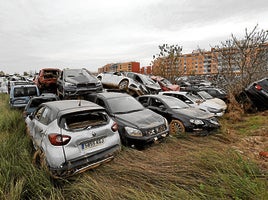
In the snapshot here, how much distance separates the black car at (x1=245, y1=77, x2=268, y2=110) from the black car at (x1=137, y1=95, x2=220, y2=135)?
14.3 feet

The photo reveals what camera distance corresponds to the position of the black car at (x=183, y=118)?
4929 millimetres

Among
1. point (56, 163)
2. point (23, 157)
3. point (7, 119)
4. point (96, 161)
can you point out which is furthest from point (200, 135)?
point (7, 119)

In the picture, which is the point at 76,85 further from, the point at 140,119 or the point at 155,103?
the point at 140,119

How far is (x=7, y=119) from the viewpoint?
5.98 m

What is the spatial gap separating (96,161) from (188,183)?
66.3 inches

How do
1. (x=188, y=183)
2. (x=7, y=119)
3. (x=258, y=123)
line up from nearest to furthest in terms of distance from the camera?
(x=188, y=183), (x=7, y=119), (x=258, y=123)

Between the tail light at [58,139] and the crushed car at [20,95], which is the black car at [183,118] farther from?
the crushed car at [20,95]

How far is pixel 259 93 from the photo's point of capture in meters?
7.82

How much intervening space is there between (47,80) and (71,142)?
329 inches

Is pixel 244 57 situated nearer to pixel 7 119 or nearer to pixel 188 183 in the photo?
pixel 188 183

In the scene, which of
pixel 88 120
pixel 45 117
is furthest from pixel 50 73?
pixel 88 120

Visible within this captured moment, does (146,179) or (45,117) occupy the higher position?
(45,117)

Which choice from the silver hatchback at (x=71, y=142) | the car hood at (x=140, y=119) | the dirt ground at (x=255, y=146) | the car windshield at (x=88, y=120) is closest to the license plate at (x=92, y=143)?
the silver hatchback at (x=71, y=142)

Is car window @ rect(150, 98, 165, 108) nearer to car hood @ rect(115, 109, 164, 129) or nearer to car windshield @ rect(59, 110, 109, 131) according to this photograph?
car hood @ rect(115, 109, 164, 129)
